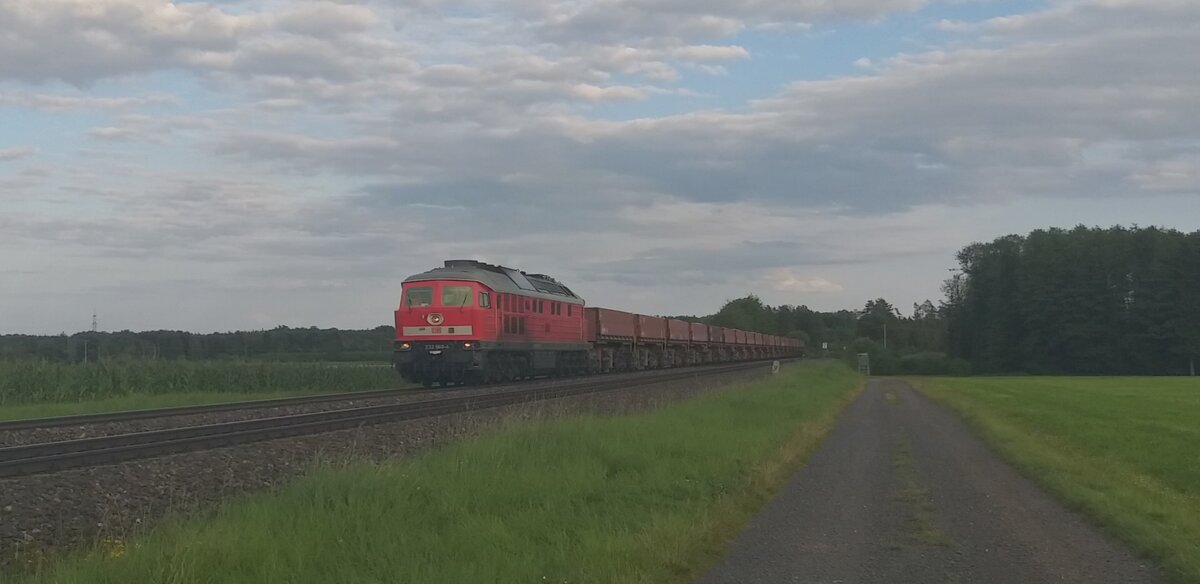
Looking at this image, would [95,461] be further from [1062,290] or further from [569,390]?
[1062,290]

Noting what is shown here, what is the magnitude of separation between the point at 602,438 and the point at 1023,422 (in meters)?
15.3

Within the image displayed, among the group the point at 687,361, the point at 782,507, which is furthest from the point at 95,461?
the point at 687,361

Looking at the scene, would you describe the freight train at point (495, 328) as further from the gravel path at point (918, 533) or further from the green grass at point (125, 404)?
the gravel path at point (918, 533)

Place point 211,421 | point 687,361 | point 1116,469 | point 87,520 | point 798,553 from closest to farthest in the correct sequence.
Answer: point 798,553
point 87,520
point 1116,469
point 211,421
point 687,361

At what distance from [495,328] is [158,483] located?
→ 21.5 m

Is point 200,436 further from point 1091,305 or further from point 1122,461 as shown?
point 1091,305

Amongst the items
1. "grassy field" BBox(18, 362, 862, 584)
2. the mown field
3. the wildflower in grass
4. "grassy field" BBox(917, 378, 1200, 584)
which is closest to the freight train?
the mown field

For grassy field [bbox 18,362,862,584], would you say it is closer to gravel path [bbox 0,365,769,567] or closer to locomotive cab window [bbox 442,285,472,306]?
gravel path [bbox 0,365,769,567]

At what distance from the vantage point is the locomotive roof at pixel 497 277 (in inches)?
1329

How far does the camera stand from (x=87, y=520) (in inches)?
409

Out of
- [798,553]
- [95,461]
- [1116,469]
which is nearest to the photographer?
[798,553]

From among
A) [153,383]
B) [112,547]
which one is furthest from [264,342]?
[112,547]

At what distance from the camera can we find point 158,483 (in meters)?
12.3

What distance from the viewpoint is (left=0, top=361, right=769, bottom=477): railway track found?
1359 centimetres
